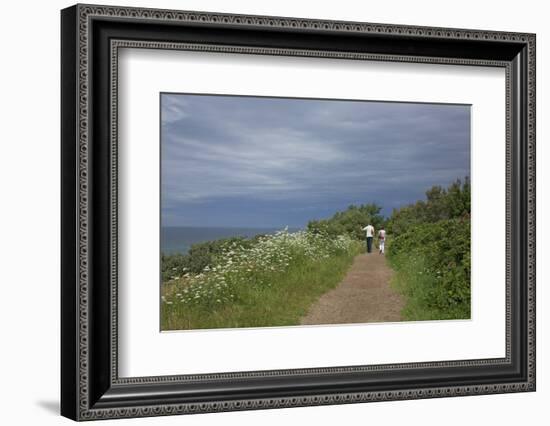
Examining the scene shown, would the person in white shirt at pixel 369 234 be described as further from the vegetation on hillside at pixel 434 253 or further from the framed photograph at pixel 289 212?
the vegetation on hillside at pixel 434 253

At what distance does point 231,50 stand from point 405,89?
3.67ft

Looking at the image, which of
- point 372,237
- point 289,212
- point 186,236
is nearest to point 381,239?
point 372,237

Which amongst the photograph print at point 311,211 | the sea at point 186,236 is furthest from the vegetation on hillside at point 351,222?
the sea at point 186,236

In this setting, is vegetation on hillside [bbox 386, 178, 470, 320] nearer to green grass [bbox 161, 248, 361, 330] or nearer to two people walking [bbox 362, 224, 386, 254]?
two people walking [bbox 362, 224, 386, 254]

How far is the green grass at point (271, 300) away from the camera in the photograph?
15.6ft

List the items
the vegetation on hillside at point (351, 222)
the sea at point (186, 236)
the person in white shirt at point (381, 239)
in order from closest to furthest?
the sea at point (186, 236) < the vegetation on hillside at point (351, 222) < the person in white shirt at point (381, 239)

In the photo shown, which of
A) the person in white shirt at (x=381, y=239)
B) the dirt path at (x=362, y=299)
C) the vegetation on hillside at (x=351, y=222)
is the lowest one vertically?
the dirt path at (x=362, y=299)

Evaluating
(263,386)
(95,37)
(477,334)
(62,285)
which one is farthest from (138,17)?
(477,334)

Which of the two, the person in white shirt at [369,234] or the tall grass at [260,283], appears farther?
the person in white shirt at [369,234]

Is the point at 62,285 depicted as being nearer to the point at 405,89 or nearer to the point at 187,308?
the point at 187,308

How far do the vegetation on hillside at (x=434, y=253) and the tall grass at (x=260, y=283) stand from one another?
0.32m

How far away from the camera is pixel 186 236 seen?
473 centimetres

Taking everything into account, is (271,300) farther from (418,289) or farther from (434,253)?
(434,253)

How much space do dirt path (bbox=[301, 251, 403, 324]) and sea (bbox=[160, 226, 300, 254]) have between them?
696mm
